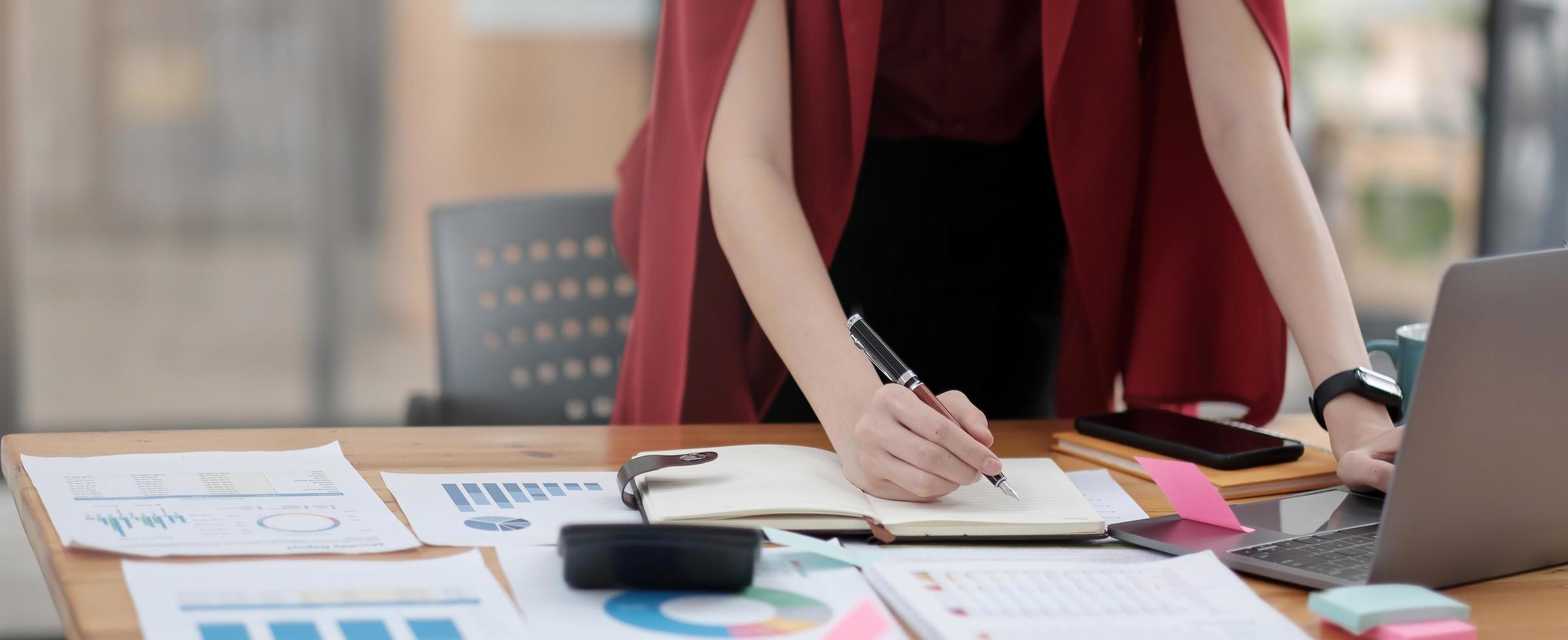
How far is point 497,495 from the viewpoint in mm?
907

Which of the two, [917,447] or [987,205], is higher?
[987,205]

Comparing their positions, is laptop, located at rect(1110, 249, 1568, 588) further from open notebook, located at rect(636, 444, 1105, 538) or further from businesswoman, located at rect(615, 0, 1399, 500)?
businesswoman, located at rect(615, 0, 1399, 500)

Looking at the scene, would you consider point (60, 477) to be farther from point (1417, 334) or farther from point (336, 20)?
point (336, 20)

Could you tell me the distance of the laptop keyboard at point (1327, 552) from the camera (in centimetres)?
77

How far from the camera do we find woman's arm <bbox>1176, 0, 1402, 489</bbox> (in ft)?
3.77

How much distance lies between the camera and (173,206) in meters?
3.40

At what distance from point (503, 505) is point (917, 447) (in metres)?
0.28

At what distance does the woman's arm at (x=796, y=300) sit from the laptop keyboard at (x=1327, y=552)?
6.8 inches

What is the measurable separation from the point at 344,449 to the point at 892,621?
53 centimetres

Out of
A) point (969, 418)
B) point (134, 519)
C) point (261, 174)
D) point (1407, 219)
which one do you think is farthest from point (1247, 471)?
Answer: point (1407, 219)

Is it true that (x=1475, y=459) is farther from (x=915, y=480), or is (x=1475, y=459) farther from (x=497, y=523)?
(x=497, y=523)

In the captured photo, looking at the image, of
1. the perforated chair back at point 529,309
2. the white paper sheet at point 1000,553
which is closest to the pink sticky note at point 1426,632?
→ the white paper sheet at point 1000,553

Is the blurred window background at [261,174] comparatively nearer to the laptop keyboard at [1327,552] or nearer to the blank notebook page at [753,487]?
the blank notebook page at [753,487]

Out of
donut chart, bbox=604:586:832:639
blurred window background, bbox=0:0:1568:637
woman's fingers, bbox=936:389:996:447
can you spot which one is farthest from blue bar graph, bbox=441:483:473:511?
blurred window background, bbox=0:0:1568:637
